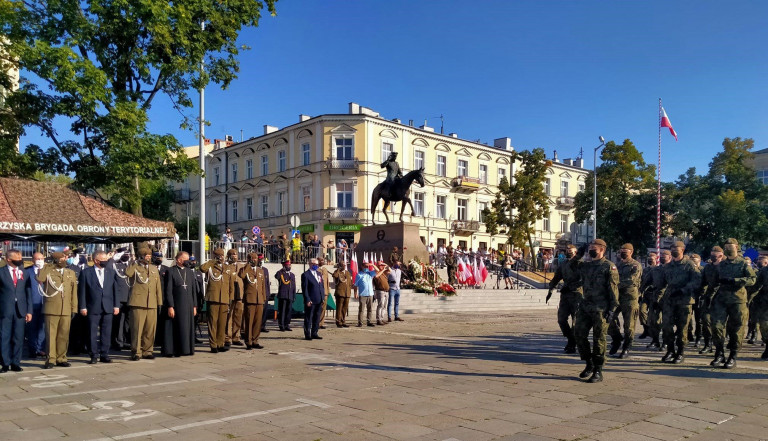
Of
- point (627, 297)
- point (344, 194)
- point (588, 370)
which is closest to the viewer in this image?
point (588, 370)

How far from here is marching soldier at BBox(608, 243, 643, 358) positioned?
11.0 metres

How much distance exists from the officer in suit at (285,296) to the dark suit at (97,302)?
16.1ft

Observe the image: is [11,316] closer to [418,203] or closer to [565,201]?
[418,203]

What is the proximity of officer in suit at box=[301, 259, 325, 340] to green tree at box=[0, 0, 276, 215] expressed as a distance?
25.1 ft

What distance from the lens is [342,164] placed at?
156 ft

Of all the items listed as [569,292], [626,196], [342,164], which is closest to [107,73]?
[569,292]

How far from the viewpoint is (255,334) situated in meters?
12.6

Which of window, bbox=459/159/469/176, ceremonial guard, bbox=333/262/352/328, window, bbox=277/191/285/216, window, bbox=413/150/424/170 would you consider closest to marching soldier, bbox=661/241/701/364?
ceremonial guard, bbox=333/262/352/328

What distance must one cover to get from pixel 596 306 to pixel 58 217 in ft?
37.6

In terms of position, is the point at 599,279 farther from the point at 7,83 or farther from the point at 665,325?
the point at 7,83

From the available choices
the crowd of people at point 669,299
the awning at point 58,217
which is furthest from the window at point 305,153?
the crowd of people at point 669,299

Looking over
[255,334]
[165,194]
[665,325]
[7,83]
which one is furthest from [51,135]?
[165,194]

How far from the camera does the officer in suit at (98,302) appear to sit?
35.4ft

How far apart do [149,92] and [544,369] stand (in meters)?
16.3
